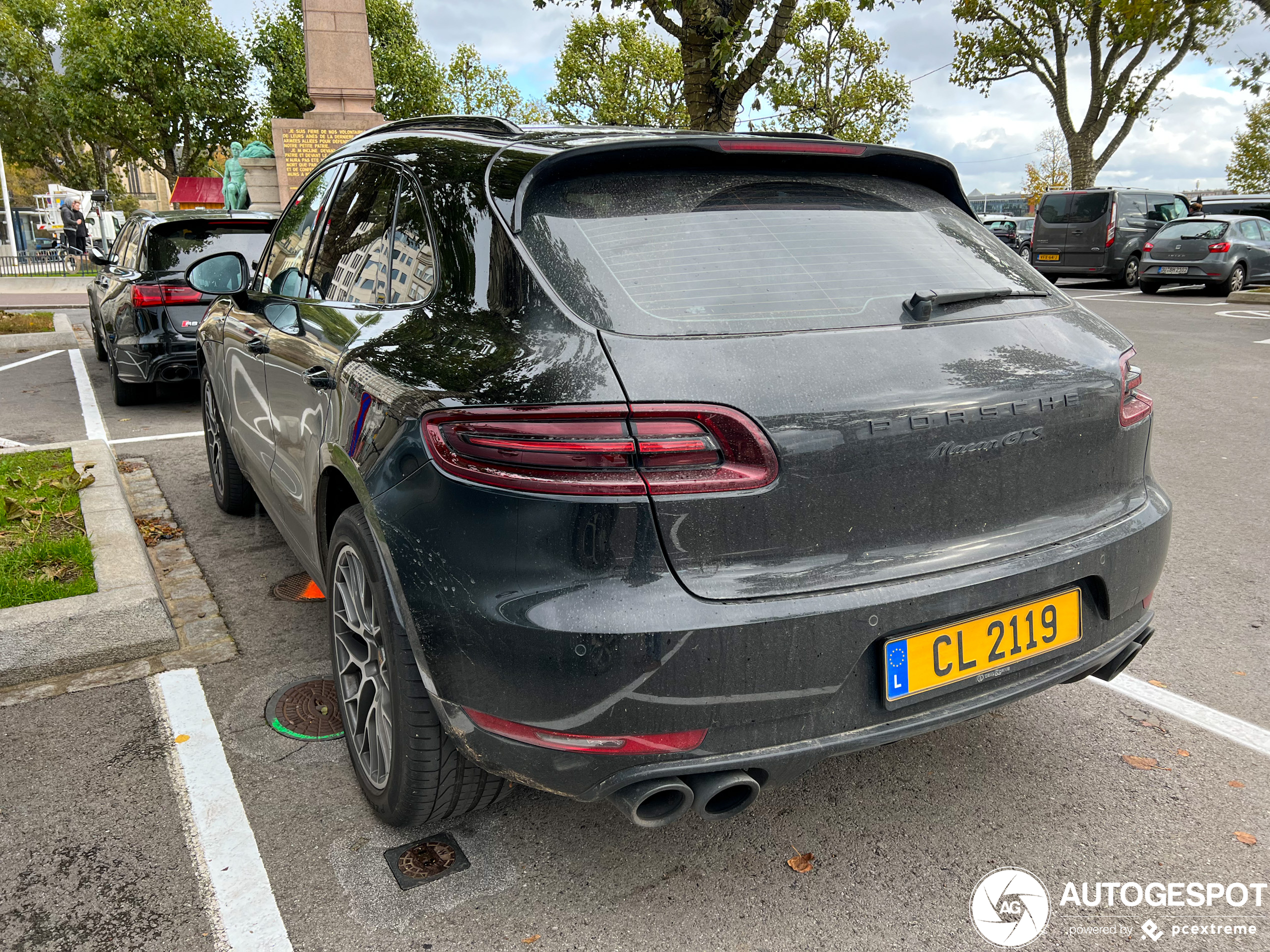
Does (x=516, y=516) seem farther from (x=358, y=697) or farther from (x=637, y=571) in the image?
(x=358, y=697)

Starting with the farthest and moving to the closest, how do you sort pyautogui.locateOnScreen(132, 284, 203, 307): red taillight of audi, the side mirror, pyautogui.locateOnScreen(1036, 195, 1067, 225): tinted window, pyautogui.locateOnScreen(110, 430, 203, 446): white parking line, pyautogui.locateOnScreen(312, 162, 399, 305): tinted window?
pyautogui.locateOnScreen(1036, 195, 1067, 225): tinted window, pyautogui.locateOnScreen(132, 284, 203, 307): red taillight of audi, pyautogui.locateOnScreen(110, 430, 203, 446): white parking line, the side mirror, pyautogui.locateOnScreen(312, 162, 399, 305): tinted window

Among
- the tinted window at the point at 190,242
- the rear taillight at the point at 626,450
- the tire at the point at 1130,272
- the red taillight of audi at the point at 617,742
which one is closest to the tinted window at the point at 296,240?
the rear taillight at the point at 626,450

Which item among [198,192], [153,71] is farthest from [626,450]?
[153,71]

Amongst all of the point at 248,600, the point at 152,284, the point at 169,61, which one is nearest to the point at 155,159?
the point at 169,61

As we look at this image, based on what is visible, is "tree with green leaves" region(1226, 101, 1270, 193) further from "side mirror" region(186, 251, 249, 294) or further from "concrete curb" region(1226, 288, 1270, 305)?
"side mirror" region(186, 251, 249, 294)

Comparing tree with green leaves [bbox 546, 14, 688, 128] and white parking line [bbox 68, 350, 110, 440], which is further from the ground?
tree with green leaves [bbox 546, 14, 688, 128]

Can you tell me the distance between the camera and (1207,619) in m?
3.86

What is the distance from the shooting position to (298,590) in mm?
4254

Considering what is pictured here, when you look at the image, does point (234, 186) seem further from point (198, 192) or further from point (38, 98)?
point (38, 98)

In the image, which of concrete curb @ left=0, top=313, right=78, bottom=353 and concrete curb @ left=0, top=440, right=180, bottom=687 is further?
concrete curb @ left=0, top=313, right=78, bottom=353

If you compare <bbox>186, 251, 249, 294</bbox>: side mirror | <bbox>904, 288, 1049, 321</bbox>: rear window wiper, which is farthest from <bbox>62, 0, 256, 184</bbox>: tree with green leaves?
<bbox>904, 288, 1049, 321</bbox>: rear window wiper

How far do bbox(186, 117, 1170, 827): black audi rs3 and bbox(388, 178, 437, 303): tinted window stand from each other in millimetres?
13

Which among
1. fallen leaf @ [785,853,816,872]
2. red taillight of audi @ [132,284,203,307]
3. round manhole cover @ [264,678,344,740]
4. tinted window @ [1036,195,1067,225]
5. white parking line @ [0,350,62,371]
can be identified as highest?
tinted window @ [1036,195,1067,225]

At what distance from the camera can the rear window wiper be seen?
2.23m
